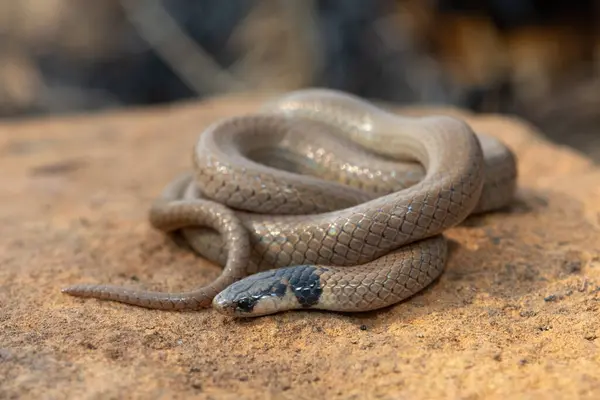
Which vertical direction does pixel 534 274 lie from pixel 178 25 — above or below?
below

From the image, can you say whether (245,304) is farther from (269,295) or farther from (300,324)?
(300,324)

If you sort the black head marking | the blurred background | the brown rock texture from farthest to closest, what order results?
1. the blurred background
2. the black head marking
3. the brown rock texture

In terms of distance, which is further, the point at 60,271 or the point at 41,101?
the point at 41,101

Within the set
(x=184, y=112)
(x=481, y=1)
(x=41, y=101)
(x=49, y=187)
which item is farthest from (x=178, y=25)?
(x=49, y=187)

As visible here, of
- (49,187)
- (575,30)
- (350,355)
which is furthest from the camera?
(575,30)

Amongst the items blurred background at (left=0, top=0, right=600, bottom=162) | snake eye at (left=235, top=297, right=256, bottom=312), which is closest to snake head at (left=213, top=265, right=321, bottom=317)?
snake eye at (left=235, top=297, right=256, bottom=312)

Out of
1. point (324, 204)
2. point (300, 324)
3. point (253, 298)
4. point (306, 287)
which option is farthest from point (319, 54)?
point (300, 324)

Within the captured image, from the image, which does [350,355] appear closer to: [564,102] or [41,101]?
[564,102]

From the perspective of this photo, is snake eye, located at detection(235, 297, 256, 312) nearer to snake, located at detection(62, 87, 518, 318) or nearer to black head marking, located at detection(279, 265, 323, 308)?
snake, located at detection(62, 87, 518, 318)
